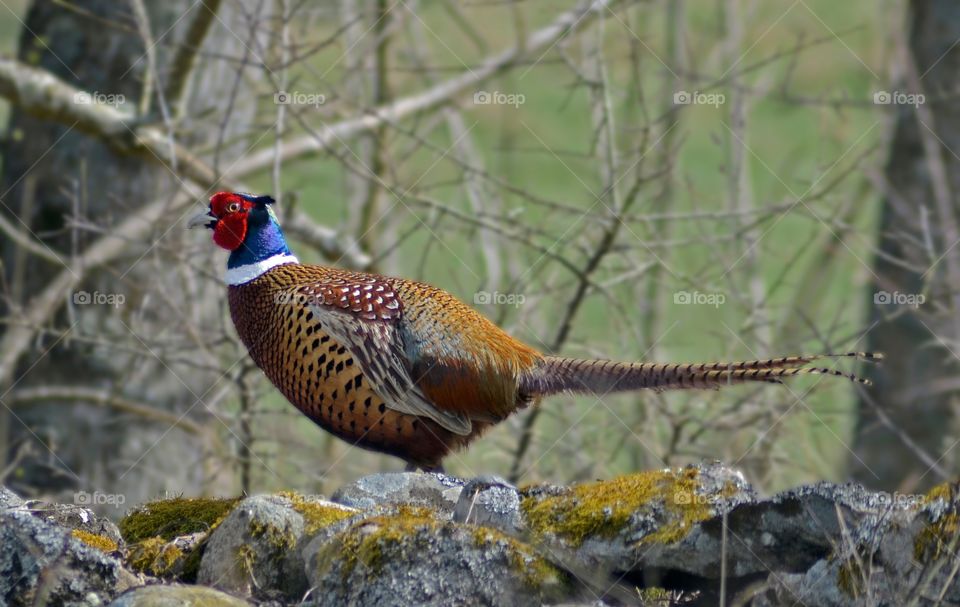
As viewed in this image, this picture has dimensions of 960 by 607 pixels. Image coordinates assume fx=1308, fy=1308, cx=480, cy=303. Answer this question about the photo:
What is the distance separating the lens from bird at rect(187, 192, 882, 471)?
5.75 metres

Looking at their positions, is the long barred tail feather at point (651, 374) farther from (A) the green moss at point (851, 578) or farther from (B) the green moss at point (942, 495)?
(A) the green moss at point (851, 578)

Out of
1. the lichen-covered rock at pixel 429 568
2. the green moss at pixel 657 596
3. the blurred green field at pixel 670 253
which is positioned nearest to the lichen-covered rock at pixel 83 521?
the lichen-covered rock at pixel 429 568

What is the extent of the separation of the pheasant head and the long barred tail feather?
1.38 m

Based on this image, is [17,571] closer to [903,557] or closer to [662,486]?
[662,486]

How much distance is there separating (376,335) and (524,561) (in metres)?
2.13

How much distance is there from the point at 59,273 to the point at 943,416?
22.2 ft

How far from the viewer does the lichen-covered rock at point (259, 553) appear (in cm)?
409

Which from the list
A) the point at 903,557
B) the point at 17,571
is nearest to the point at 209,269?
the point at 17,571

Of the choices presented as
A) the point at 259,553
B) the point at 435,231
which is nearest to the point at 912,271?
the point at 435,231

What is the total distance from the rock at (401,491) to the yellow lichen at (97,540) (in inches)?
31.1

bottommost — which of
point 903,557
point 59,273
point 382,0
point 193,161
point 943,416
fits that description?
point 943,416

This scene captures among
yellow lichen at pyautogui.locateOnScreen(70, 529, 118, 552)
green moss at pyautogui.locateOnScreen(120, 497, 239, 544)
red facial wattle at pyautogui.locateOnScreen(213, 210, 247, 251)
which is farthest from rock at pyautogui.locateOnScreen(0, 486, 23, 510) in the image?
red facial wattle at pyautogui.locateOnScreen(213, 210, 247, 251)

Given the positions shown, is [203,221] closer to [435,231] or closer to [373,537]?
[435,231]

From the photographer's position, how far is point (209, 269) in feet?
26.8
